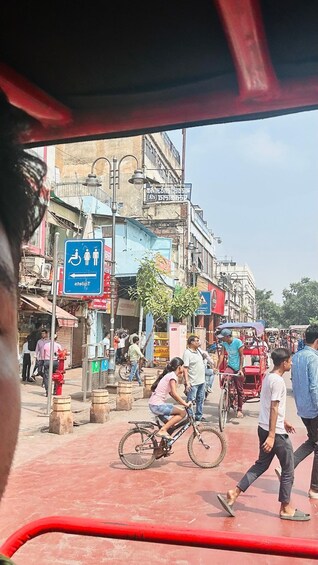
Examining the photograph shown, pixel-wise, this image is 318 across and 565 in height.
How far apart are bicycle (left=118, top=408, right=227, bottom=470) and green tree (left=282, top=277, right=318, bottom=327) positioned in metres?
67.0

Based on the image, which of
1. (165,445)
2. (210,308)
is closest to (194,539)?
(165,445)

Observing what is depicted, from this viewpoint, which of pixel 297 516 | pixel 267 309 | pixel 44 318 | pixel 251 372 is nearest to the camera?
pixel 297 516

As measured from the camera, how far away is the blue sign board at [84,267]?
9.09m

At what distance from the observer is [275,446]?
4.68 meters

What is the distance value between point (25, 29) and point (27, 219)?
950mm

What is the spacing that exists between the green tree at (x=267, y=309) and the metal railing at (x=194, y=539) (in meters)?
77.4

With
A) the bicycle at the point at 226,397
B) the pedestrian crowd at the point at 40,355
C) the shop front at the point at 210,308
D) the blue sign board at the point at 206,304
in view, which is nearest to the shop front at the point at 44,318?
the pedestrian crowd at the point at 40,355

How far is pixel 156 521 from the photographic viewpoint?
4.34m

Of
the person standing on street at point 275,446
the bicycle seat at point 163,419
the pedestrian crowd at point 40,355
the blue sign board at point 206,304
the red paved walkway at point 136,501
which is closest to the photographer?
the red paved walkway at point 136,501

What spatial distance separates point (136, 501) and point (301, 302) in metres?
70.9

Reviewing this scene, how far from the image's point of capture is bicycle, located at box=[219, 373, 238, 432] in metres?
8.42

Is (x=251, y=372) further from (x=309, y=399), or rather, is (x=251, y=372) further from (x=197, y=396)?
(x=309, y=399)

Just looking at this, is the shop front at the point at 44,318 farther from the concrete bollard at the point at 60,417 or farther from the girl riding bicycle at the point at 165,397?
the girl riding bicycle at the point at 165,397

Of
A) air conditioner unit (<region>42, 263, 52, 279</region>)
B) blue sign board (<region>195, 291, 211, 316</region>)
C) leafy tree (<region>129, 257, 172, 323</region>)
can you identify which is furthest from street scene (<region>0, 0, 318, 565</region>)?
blue sign board (<region>195, 291, 211, 316</region>)
